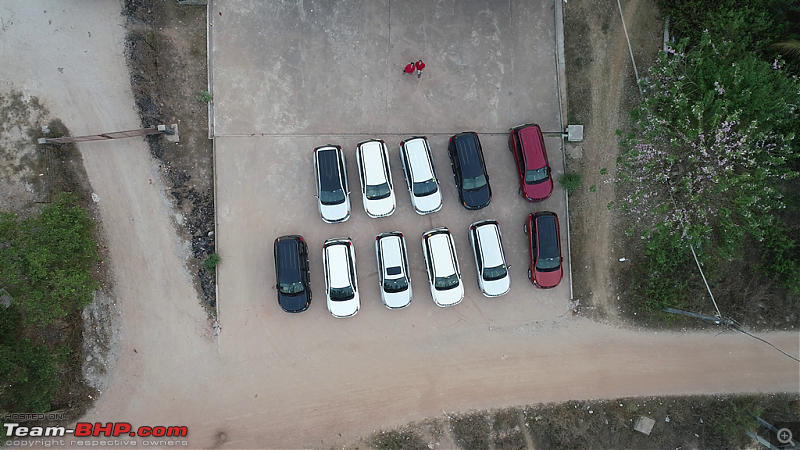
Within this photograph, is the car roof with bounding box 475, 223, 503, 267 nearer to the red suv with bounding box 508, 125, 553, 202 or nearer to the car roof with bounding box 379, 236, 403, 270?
the red suv with bounding box 508, 125, 553, 202

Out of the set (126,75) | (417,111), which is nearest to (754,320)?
(417,111)

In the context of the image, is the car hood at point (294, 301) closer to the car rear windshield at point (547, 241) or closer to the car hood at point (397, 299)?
the car hood at point (397, 299)

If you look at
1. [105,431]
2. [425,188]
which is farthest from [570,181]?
[105,431]

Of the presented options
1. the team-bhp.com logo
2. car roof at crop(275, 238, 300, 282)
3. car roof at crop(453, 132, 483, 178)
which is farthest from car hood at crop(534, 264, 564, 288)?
the team-bhp.com logo

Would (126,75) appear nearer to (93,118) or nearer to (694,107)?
(93,118)

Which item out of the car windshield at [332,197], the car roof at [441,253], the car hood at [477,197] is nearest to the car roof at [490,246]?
the car hood at [477,197]
